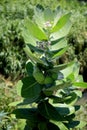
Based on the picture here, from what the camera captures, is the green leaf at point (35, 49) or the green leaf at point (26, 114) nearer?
the green leaf at point (35, 49)

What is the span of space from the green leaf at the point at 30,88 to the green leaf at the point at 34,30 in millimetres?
348

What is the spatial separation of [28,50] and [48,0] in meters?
6.15

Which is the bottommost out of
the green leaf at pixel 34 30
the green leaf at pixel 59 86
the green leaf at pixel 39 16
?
the green leaf at pixel 59 86

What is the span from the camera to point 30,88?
11.4ft

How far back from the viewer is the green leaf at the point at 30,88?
11.4 ft

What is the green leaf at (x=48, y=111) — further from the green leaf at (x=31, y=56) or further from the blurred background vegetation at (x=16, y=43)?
the blurred background vegetation at (x=16, y=43)

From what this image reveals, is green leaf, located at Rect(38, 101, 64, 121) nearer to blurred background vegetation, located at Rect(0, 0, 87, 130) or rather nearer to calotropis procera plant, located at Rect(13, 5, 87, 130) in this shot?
calotropis procera plant, located at Rect(13, 5, 87, 130)

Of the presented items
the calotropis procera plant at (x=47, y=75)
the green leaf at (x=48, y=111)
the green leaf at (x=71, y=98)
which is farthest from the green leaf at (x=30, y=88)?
the green leaf at (x=71, y=98)

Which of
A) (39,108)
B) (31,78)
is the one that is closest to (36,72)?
(31,78)

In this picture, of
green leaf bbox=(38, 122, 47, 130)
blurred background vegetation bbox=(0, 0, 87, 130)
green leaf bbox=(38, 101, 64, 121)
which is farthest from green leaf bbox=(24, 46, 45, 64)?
blurred background vegetation bbox=(0, 0, 87, 130)

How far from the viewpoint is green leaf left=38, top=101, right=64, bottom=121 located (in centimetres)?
356

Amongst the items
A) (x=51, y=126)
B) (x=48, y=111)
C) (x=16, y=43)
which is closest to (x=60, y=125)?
(x=51, y=126)

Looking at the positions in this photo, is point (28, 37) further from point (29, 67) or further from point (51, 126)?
point (51, 126)

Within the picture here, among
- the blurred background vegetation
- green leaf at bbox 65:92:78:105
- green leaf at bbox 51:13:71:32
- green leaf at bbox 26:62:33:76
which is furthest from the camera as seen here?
the blurred background vegetation
